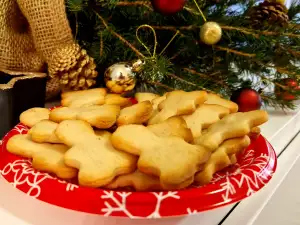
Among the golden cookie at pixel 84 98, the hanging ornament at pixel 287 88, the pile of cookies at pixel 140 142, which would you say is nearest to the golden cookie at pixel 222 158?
the pile of cookies at pixel 140 142

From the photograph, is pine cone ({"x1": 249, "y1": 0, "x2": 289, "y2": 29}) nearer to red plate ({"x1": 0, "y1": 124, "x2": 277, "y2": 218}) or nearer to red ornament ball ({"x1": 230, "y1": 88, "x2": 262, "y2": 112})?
red ornament ball ({"x1": 230, "y1": 88, "x2": 262, "y2": 112})

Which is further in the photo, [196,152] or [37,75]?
[37,75]

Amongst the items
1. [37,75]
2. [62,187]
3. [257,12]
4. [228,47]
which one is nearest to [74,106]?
[37,75]

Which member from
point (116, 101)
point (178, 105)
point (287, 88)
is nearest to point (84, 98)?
point (116, 101)

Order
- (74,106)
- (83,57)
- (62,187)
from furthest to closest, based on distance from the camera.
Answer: (83,57), (74,106), (62,187)

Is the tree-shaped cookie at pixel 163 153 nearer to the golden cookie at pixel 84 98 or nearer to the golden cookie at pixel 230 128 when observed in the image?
the golden cookie at pixel 230 128

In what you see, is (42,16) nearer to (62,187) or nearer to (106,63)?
(106,63)
